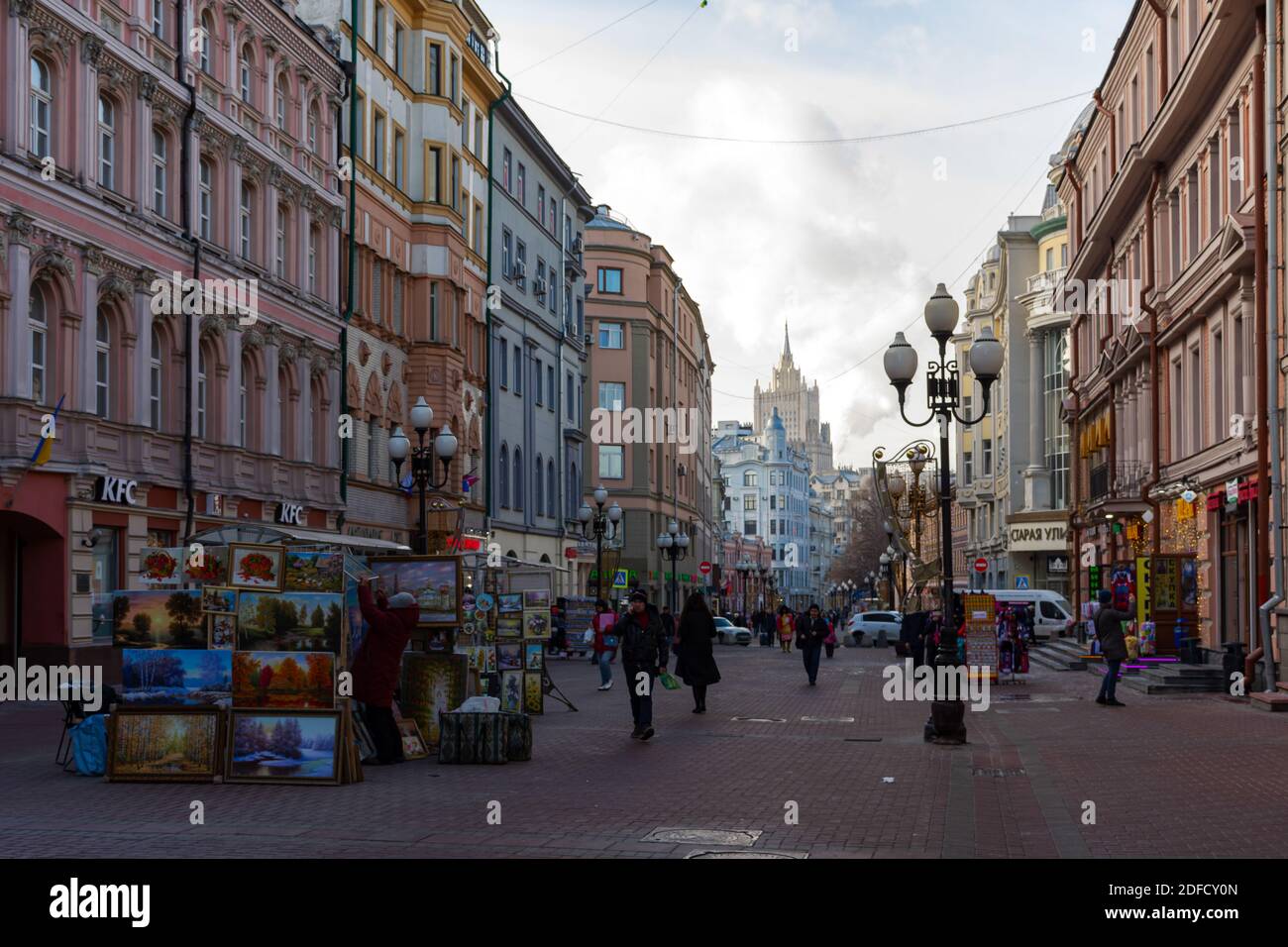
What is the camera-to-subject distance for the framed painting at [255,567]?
14.8 metres

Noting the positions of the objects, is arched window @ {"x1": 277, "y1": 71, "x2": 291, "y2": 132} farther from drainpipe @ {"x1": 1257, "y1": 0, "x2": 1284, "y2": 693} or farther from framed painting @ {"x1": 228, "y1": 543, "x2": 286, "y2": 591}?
framed painting @ {"x1": 228, "y1": 543, "x2": 286, "y2": 591}

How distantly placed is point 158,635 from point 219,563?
880 mm

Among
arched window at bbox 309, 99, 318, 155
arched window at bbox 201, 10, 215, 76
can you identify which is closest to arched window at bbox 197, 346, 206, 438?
arched window at bbox 201, 10, 215, 76

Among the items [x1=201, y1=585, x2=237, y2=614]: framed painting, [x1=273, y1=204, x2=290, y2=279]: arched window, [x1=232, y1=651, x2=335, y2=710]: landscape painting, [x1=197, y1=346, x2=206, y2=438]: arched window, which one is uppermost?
[x1=273, y1=204, x2=290, y2=279]: arched window

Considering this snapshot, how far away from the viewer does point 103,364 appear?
27.5 m

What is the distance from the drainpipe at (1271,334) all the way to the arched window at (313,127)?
21267 mm

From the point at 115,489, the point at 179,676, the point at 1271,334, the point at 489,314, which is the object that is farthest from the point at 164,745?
the point at 489,314

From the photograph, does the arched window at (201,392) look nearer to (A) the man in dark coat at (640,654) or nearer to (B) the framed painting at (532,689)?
(B) the framed painting at (532,689)

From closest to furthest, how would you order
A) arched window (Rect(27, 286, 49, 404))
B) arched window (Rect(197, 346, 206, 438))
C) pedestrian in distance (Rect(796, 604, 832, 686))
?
arched window (Rect(27, 286, 49, 404))
arched window (Rect(197, 346, 206, 438))
pedestrian in distance (Rect(796, 604, 832, 686))

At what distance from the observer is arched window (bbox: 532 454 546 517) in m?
56.6

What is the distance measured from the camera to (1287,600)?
24.3 m

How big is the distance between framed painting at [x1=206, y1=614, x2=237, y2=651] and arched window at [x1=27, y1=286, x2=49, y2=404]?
38.7ft

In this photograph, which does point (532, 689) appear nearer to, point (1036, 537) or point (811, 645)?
point (811, 645)

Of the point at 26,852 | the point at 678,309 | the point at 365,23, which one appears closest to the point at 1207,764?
the point at 26,852
